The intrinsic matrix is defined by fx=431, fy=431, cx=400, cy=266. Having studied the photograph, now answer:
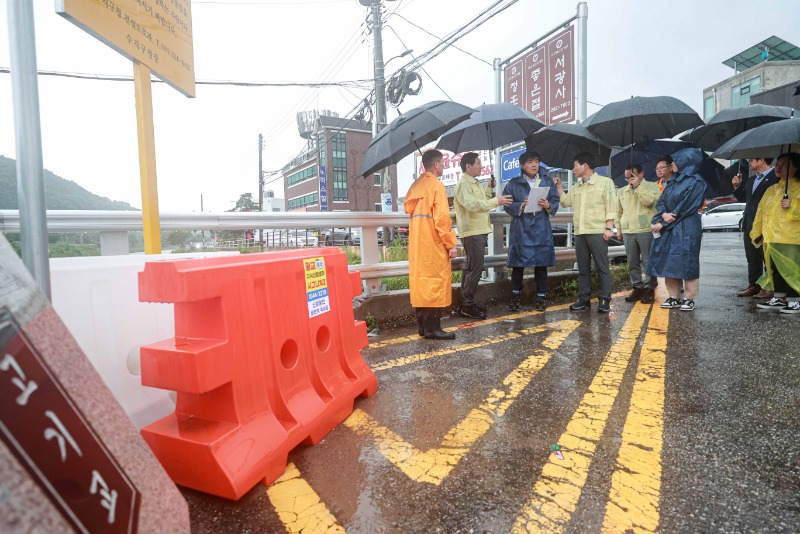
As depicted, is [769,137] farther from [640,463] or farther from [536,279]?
[640,463]

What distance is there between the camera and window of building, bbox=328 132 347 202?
5025 centimetres

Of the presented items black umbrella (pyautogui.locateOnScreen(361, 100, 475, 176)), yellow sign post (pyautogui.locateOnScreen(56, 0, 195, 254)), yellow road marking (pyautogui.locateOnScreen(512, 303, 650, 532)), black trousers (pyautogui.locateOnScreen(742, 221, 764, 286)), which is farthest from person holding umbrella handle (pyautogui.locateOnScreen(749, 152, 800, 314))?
yellow sign post (pyautogui.locateOnScreen(56, 0, 195, 254))

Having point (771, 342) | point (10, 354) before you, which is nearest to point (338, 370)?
point (10, 354)

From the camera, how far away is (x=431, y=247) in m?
3.81

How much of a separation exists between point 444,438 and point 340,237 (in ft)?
10.6

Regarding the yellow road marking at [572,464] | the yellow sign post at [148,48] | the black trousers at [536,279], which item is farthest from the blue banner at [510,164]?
the yellow sign post at [148,48]

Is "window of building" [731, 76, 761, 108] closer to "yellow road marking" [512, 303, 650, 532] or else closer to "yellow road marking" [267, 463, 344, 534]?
"yellow road marking" [512, 303, 650, 532]

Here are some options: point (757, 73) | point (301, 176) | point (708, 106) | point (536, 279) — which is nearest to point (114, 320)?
point (536, 279)

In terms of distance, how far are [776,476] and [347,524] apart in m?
1.71

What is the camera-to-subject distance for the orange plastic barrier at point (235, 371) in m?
1.66

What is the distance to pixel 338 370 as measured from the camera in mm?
2518

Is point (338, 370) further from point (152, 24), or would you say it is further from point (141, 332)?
point (152, 24)

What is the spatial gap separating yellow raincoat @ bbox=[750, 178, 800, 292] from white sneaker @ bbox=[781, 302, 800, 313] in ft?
0.87

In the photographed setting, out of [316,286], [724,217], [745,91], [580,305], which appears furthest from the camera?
[745,91]
